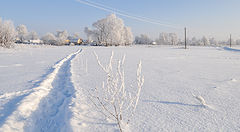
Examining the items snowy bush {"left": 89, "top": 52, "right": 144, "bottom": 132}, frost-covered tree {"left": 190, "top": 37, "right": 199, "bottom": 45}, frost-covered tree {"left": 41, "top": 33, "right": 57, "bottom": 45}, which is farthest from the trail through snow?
frost-covered tree {"left": 190, "top": 37, "right": 199, "bottom": 45}

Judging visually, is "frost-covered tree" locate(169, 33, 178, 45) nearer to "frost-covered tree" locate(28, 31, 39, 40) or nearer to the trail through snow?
"frost-covered tree" locate(28, 31, 39, 40)

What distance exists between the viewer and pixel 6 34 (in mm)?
21547

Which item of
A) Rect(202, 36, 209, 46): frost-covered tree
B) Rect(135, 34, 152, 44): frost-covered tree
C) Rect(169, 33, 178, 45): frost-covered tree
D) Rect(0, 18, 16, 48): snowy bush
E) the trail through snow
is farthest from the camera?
Rect(135, 34, 152, 44): frost-covered tree

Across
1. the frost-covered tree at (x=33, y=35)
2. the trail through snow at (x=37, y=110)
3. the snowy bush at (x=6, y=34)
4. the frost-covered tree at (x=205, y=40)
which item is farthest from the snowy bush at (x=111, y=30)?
the frost-covered tree at (x=33, y=35)

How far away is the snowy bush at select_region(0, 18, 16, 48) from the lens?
70.2 ft

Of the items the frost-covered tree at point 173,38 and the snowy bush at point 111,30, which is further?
the frost-covered tree at point 173,38

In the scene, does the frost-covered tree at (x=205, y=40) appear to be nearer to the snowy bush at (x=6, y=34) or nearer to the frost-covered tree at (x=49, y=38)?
the frost-covered tree at (x=49, y=38)

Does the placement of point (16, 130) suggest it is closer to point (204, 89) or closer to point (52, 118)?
point (52, 118)

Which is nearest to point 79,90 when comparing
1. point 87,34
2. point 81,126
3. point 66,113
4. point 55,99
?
point 55,99

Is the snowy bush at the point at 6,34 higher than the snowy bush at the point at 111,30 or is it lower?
lower

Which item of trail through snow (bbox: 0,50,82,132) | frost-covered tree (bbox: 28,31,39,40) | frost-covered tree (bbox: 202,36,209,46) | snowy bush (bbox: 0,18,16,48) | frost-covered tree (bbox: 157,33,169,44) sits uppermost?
frost-covered tree (bbox: 28,31,39,40)

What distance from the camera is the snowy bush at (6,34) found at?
2141cm

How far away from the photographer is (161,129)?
1905 mm

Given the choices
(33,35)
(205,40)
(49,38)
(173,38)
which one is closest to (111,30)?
(49,38)
